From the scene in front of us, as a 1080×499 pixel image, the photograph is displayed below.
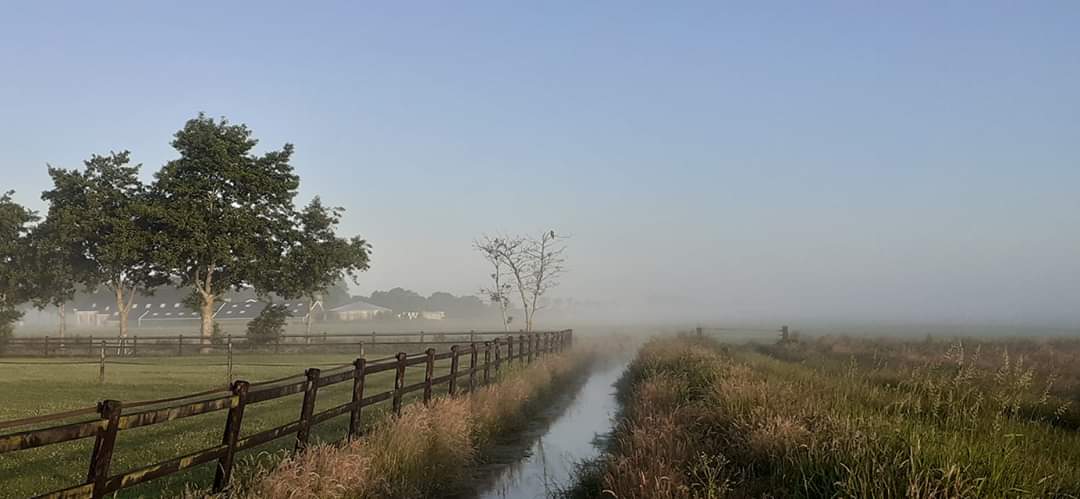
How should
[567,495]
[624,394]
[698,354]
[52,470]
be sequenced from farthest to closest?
[698,354], [624,394], [52,470], [567,495]

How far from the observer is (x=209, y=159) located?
39.8 metres

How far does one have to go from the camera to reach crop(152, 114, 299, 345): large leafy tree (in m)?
38.9

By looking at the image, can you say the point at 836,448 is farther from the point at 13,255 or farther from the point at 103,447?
the point at 13,255

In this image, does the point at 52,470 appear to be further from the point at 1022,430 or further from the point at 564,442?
the point at 1022,430

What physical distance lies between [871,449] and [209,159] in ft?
131

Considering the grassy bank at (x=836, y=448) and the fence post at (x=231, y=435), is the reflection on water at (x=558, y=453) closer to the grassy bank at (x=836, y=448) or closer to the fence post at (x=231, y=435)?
the grassy bank at (x=836, y=448)

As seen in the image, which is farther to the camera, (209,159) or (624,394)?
(209,159)

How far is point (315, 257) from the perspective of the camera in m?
43.6

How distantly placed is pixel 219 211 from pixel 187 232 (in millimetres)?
1959

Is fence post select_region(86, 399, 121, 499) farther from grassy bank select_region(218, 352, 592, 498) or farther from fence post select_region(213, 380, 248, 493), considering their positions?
fence post select_region(213, 380, 248, 493)

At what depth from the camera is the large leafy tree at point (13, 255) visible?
44156mm

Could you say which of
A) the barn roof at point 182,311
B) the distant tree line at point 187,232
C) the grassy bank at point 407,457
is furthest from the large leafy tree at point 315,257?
the barn roof at point 182,311

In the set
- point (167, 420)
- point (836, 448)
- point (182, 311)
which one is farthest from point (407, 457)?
point (182, 311)

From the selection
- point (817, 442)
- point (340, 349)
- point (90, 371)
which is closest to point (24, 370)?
point (90, 371)
